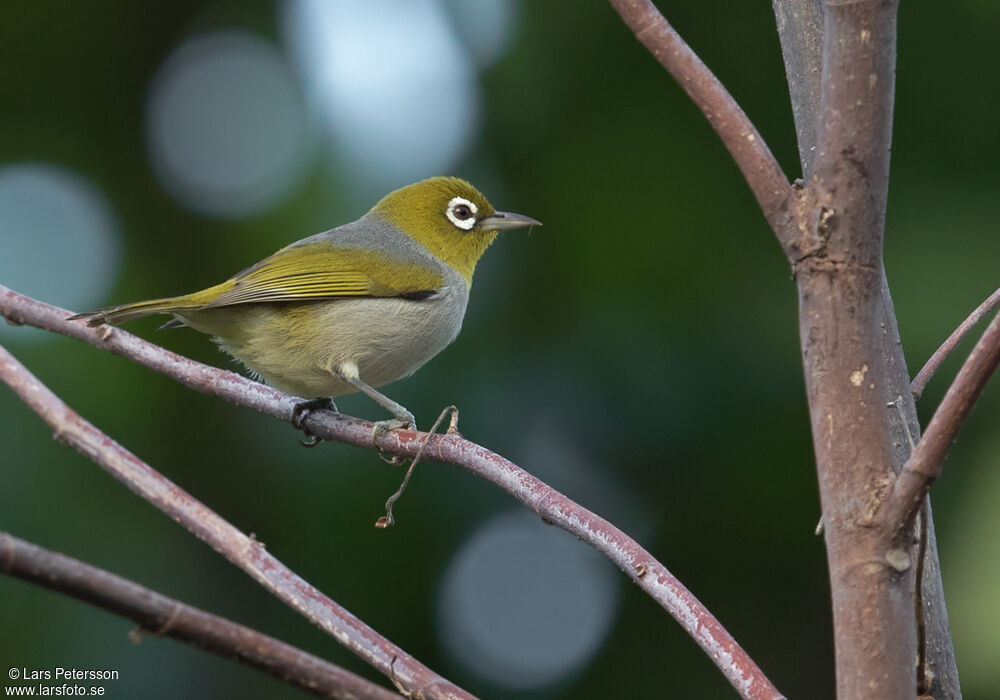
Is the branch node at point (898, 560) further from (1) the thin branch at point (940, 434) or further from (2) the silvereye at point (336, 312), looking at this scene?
(2) the silvereye at point (336, 312)

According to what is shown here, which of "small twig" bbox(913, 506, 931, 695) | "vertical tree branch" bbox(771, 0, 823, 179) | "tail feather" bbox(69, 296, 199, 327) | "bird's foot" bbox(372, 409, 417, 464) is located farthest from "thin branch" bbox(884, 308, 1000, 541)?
"tail feather" bbox(69, 296, 199, 327)

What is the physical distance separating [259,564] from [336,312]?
2735mm

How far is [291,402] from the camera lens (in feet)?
11.5

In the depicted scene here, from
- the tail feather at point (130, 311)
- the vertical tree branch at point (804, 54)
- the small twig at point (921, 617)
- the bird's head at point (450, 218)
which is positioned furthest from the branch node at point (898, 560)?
the bird's head at point (450, 218)

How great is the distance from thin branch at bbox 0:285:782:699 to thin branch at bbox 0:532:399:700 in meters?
0.66

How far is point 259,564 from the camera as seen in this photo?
1.40m

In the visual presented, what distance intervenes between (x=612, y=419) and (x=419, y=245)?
1.21 meters

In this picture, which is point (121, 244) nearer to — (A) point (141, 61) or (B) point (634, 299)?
(A) point (141, 61)

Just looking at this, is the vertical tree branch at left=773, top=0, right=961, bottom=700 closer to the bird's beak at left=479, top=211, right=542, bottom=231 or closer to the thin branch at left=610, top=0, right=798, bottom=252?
the thin branch at left=610, top=0, right=798, bottom=252

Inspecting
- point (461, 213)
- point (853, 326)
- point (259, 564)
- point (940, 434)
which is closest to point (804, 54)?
point (853, 326)

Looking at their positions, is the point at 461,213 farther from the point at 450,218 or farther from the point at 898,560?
the point at 898,560

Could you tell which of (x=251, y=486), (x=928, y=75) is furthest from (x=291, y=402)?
(x=928, y=75)

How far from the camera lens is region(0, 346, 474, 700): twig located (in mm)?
1383

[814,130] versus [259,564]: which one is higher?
[814,130]
